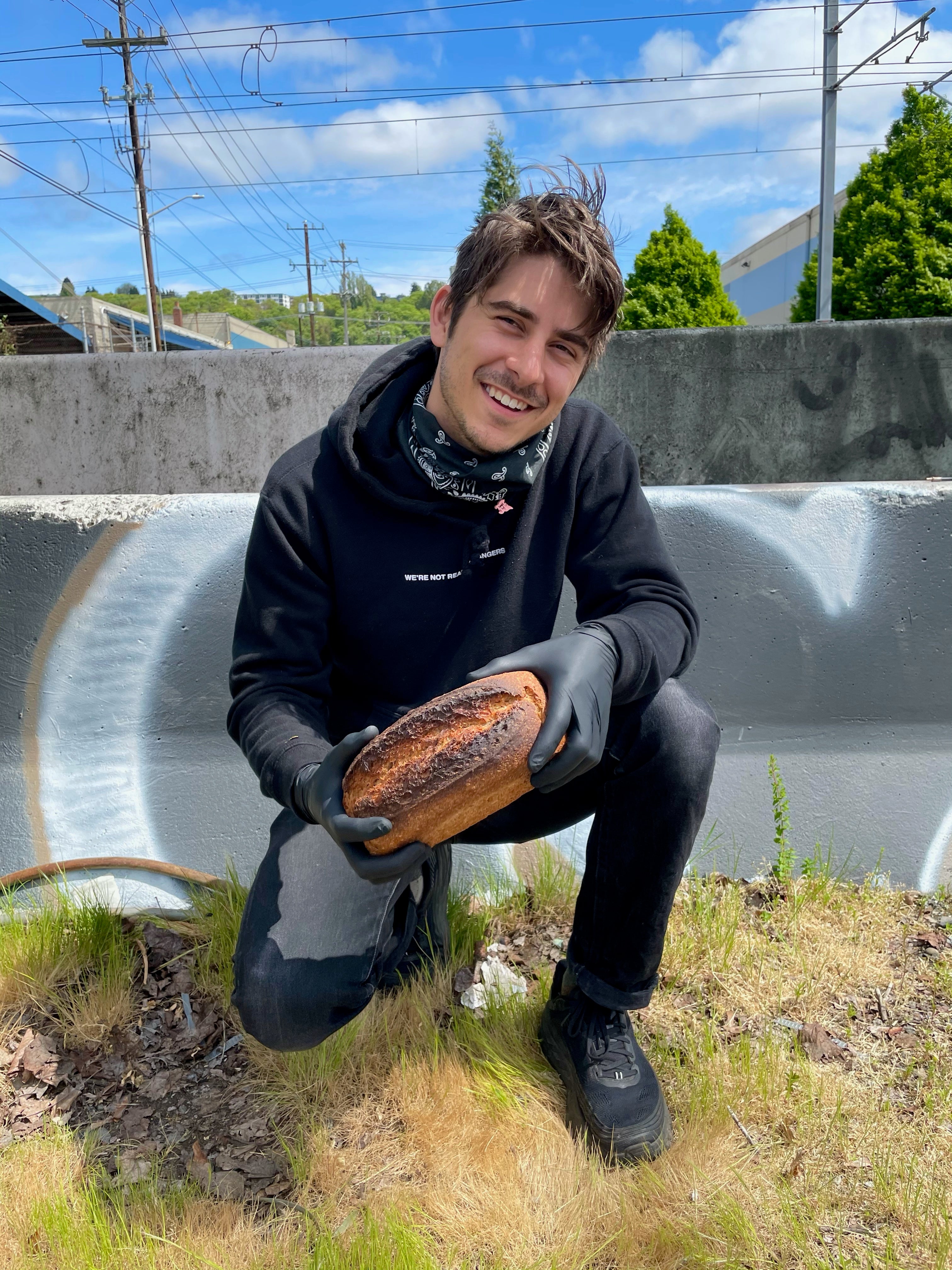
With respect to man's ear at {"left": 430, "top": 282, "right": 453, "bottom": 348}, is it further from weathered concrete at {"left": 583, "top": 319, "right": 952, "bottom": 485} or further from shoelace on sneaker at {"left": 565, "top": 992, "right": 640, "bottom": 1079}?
weathered concrete at {"left": 583, "top": 319, "right": 952, "bottom": 485}

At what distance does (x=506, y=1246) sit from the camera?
1407mm

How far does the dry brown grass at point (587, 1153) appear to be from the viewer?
1383 millimetres

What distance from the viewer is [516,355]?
5.59 ft

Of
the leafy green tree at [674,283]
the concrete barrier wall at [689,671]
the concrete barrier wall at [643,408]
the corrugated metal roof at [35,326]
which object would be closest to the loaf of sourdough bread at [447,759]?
the concrete barrier wall at [689,671]

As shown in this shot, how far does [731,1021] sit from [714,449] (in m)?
2.35

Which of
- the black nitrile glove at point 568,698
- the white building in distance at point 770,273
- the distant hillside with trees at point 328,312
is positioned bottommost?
the black nitrile glove at point 568,698

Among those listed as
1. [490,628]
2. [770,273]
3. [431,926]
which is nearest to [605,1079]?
[431,926]

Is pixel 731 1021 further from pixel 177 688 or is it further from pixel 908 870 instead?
pixel 177 688

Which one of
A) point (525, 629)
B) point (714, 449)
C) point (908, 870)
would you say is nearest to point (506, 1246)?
point (525, 629)

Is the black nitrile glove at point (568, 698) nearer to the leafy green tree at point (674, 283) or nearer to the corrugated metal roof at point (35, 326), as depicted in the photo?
the leafy green tree at point (674, 283)

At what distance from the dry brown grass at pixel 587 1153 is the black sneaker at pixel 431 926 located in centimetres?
6

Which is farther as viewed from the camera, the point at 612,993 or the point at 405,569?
the point at 405,569

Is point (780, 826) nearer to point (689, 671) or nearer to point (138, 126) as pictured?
point (689, 671)

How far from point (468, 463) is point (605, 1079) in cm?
126
